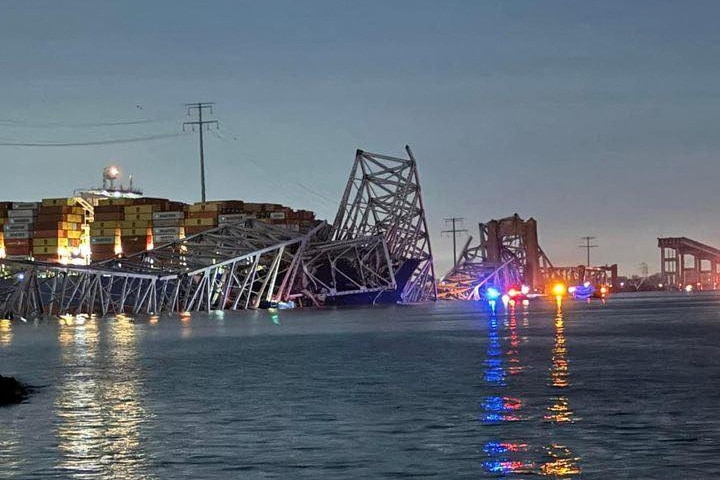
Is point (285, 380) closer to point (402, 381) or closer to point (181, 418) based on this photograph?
point (402, 381)

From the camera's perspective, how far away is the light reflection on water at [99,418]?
18344 mm

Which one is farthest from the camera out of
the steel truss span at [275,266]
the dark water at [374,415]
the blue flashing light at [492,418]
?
the steel truss span at [275,266]

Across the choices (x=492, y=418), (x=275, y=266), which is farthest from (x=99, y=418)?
(x=275, y=266)

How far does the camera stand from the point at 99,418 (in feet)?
82.0

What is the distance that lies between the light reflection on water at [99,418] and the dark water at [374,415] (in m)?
0.06

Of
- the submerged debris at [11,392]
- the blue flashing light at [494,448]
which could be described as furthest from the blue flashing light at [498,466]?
the submerged debris at [11,392]

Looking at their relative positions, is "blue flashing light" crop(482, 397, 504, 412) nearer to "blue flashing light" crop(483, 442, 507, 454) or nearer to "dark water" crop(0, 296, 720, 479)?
"dark water" crop(0, 296, 720, 479)

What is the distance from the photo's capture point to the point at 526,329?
72688 mm

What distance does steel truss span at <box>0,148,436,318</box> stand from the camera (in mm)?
133125

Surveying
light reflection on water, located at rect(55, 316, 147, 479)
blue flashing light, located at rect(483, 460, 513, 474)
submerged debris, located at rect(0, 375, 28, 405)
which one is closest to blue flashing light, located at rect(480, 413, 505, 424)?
blue flashing light, located at rect(483, 460, 513, 474)

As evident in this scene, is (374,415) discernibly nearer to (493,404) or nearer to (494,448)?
(493,404)

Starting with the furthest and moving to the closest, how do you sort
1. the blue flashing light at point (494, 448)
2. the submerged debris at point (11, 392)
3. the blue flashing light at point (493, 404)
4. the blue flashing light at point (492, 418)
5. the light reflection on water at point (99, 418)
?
the submerged debris at point (11, 392), the blue flashing light at point (493, 404), the blue flashing light at point (492, 418), the blue flashing light at point (494, 448), the light reflection on water at point (99, 418)

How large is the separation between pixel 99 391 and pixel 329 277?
406 ft

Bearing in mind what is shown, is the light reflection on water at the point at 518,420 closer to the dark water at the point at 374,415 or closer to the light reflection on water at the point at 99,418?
Answer: the dark water at the point at 374,415
